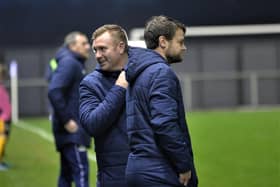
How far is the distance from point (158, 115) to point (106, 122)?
64 centimetres

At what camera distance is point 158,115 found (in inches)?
161

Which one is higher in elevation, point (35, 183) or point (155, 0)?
point (155, 0)

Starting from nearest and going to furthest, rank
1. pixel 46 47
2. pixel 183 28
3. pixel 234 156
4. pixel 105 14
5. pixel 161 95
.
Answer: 1. pixel 161 95
2. pixel 183 28
3. pixel 234 156
4. pixel 105 14
5. pixel 46 47

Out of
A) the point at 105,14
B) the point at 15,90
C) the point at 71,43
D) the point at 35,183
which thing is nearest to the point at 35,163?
the point at 35,183

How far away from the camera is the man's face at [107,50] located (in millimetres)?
4719

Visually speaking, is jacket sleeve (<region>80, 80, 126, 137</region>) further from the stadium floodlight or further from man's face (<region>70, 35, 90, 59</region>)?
the stadium floodlight

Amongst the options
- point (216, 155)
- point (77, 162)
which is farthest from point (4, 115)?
point (77, 162)

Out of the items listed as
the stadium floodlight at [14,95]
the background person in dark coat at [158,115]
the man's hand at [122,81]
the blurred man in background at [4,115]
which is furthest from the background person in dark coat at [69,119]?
the stadium floodlight at [14,95]

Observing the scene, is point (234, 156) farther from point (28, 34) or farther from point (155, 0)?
point (28, 34)

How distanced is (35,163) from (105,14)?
702 cm

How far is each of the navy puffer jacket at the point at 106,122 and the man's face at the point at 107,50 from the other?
139 millimetres

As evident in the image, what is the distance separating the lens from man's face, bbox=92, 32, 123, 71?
4719 millimetres

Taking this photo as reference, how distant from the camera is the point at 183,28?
4.41 metres

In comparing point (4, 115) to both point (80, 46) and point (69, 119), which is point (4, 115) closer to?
point (80, 46)
